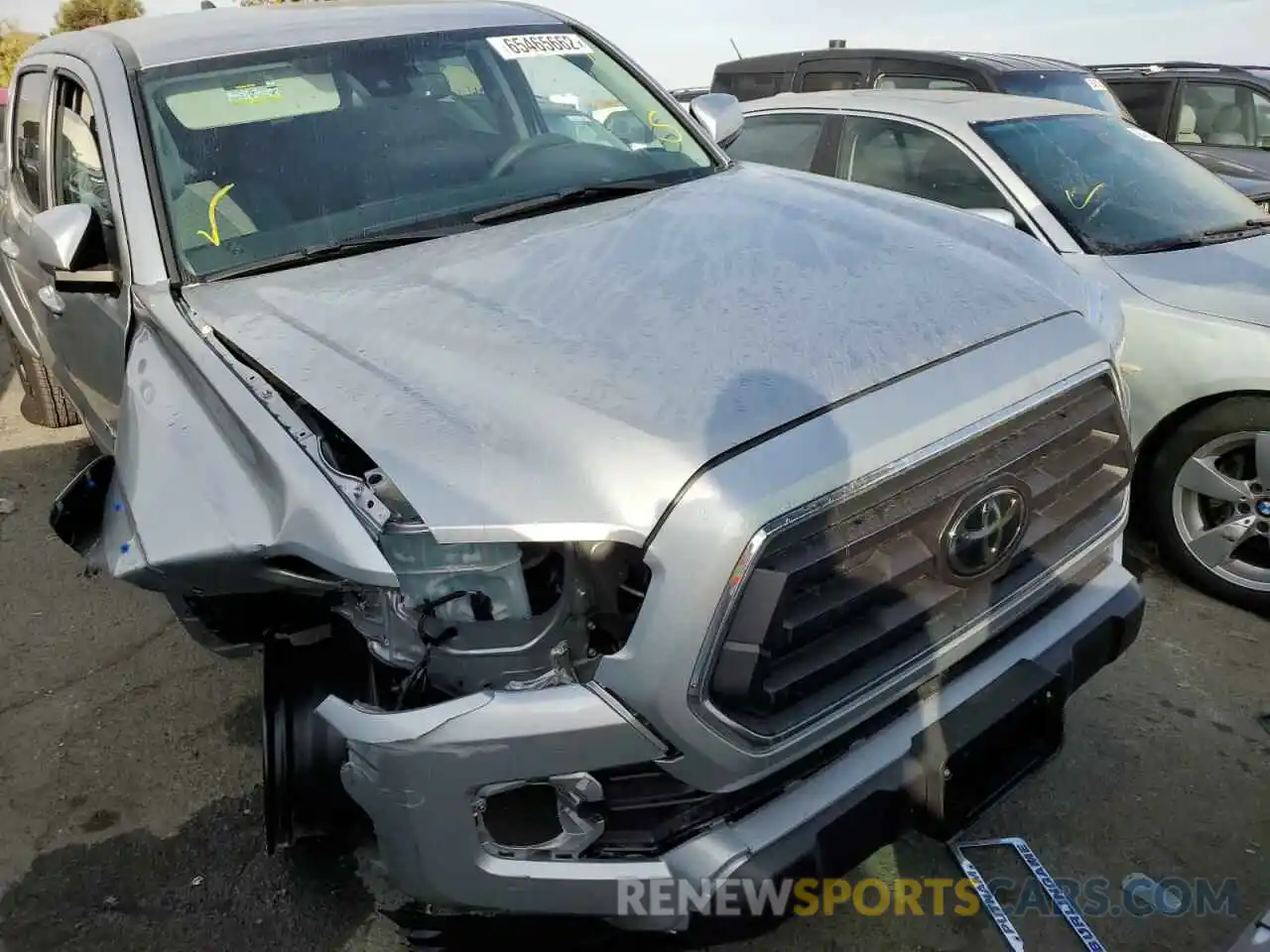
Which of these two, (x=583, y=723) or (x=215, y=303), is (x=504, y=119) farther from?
(x=583, y=723)

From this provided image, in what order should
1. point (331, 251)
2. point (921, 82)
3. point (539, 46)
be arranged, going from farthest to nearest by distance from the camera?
point (921, 82) → point (539, 46) → point (331, 251)

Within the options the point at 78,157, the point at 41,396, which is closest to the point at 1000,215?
the point at 78,157

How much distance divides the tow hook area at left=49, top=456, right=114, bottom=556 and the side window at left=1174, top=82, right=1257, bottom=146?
8863mm

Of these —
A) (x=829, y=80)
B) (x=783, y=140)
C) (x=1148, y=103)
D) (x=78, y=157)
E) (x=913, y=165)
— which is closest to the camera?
(x=78, y=157)

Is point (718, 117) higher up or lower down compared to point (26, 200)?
higher up

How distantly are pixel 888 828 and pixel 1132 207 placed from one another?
3.09 m

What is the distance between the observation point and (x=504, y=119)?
10.7ft

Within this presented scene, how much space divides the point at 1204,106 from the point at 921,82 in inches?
118

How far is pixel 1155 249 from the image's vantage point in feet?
12.5

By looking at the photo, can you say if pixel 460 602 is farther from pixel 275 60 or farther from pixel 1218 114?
pixel 1218 114

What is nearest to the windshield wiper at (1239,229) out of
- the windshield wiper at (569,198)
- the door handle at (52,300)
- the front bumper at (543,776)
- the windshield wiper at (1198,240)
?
the windshield wiper at (1198,240)

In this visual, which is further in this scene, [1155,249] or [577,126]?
[1155,249]

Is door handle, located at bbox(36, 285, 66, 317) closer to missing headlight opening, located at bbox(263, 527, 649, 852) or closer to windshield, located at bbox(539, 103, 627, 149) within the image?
windshield, located at bbox(539, 103, 627, 149)

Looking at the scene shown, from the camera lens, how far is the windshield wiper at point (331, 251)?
257 centimetres
